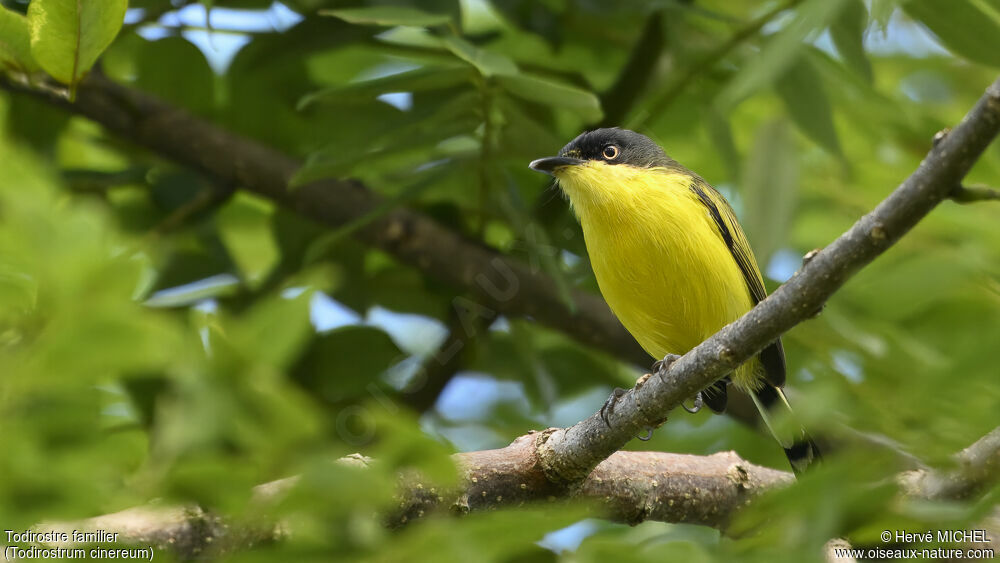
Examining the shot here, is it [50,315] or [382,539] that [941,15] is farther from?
[50,315]

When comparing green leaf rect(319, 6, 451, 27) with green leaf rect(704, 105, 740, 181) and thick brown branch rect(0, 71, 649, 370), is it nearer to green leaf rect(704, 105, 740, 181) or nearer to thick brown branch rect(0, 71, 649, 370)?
thick brown branch rect(0, 71, 649, 370)

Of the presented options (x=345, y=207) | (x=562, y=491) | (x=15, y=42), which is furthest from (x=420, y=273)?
(x=15, y=42)

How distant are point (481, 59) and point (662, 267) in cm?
148

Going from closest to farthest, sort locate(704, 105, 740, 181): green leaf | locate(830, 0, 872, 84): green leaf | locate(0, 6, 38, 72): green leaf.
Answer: locate(0, 6, 38, 72): green leaf → locate(830, 0, 872, 84): green leaf → locate(704, 105, 740, 181): green leaf

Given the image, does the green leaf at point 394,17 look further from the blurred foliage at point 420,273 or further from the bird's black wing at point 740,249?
the bird's black wing at point 740,249

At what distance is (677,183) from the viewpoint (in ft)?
14.7

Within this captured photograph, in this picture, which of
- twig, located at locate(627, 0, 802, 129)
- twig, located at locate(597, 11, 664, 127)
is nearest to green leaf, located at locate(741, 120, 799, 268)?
twig, located at locate(627, 0, 802, 129)

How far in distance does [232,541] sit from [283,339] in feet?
1.31

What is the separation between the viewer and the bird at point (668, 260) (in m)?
4.05

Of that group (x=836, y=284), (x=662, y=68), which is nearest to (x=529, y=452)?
(x=836, y=284)

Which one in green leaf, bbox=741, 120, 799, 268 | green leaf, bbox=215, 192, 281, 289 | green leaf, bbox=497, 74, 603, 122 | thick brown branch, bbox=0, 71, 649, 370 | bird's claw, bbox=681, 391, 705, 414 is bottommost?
green leaf, bbox=215, 192, 281, 289

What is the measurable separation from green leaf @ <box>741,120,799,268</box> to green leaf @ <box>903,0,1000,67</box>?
899 mm

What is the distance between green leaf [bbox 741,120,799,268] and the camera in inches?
148

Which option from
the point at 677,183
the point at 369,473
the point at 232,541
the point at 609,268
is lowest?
the point at 609,268
